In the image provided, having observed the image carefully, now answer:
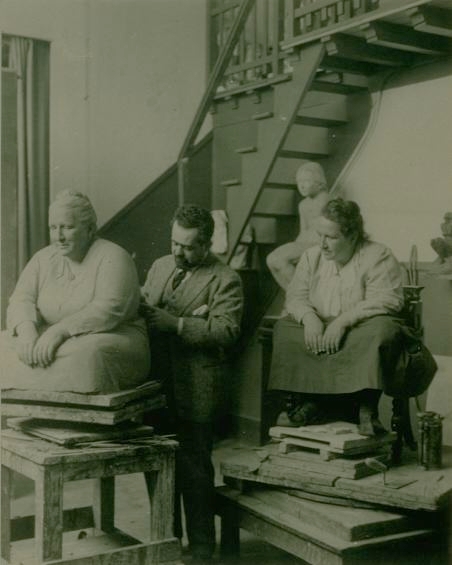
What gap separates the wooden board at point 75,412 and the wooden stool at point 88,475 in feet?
0.39

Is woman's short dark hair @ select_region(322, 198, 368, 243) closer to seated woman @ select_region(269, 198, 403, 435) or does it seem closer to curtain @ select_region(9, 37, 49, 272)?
seated woman @ select_region(269, 198, 403, 435)

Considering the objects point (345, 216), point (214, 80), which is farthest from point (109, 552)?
point (214, 80)

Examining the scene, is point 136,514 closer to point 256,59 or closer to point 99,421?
point 99,421

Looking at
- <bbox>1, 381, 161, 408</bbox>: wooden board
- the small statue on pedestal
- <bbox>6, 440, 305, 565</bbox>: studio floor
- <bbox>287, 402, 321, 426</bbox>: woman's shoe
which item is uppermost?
the small statue on pedestal

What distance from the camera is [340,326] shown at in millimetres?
3508

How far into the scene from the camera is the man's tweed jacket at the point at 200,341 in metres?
3.60

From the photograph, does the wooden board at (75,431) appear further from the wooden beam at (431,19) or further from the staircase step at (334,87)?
the staircase step at (334,87)

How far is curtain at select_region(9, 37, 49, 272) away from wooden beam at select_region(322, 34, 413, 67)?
2.43 metres

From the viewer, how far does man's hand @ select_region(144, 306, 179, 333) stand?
3.58 m

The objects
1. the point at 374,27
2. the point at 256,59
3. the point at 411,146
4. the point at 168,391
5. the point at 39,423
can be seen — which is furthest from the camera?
→ the point at 256,59

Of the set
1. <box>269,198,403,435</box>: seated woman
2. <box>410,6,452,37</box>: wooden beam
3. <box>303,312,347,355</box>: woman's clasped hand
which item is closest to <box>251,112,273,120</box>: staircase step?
<box>410,6,452,37</box>: wooden beam

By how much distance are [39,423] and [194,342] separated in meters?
0.78

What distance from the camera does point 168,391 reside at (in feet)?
12.3

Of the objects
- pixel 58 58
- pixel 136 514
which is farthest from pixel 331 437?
pixel 58 58
